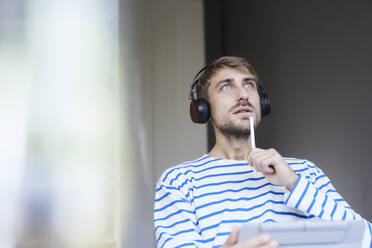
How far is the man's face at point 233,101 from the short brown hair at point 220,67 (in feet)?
0.05

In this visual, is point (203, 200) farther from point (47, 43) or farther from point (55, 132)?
point (47, 43)

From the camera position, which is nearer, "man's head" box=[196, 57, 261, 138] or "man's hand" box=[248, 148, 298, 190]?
"man's hand" box=[248, 148, 298, 190]

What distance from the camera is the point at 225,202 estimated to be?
1287mm

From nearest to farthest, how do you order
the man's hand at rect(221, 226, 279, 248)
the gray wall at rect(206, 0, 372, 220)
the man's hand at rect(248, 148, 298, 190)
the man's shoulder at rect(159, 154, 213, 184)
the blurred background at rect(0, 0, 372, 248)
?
the man's hand at rect(221, 226, 279, 248)
the man's hand at rect(248, 148, 298, 190)
the man's shoulder at rect(159, 154, 213, 184)
the gray wall at rect(206, 0, 372, 220)
the blurred background at rect(0, 0, 372, 248)

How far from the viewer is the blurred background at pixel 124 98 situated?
82.3 inches

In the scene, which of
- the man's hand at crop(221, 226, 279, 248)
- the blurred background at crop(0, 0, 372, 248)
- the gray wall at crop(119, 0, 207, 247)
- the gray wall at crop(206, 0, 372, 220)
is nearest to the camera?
the man's hand at crop(221, 226, 279, 248)

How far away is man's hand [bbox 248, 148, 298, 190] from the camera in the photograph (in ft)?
3.80

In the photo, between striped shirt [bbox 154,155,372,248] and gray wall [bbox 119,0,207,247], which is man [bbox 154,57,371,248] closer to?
striped shirt [bbox 154,155,372,248]

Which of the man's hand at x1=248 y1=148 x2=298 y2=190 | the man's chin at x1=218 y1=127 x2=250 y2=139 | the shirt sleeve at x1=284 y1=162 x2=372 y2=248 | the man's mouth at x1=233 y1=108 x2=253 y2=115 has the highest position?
the man's mouth at x1=233 y1=108 x2=253 y2=115

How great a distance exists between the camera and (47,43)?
103 inches

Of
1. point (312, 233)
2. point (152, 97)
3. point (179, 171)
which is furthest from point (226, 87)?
point (152, 97)

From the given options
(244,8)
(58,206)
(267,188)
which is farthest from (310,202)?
(244,8)

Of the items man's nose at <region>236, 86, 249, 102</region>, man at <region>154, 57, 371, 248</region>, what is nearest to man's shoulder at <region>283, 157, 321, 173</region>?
man at <region>154, 57, 371, 248</region>

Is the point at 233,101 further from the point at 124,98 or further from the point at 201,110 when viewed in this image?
the point at 124,98
